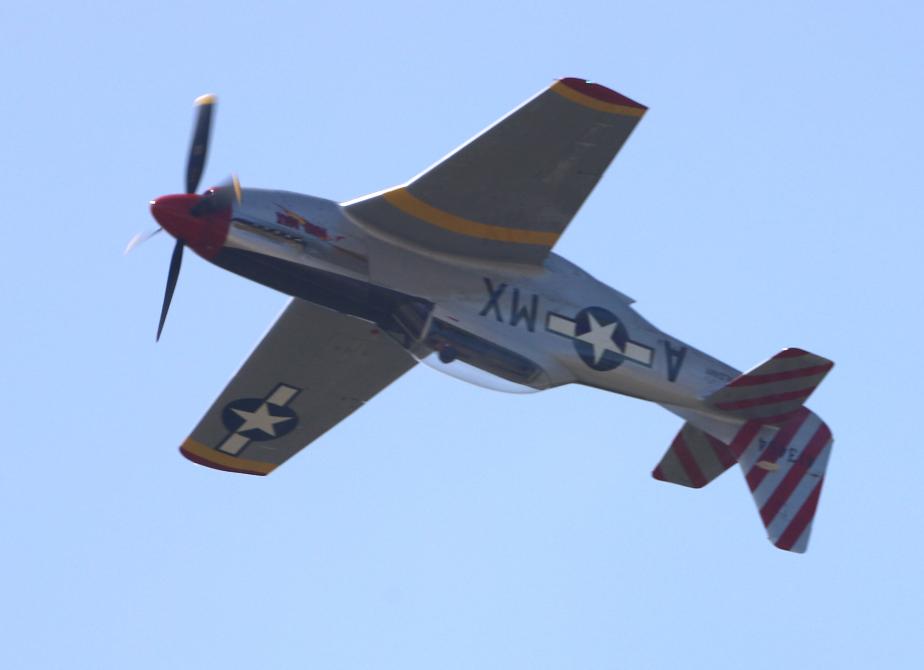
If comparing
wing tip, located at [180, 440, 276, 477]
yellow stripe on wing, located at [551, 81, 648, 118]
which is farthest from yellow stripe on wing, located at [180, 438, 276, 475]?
yellow stripe on wing, located at [551, 81, 648, 118]

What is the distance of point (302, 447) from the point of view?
1107 inches

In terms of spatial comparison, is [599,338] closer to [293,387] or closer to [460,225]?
[460,225]

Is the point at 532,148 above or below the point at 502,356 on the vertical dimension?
above

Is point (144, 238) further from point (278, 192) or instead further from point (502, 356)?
point (502, 356)

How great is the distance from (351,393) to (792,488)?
668 cm

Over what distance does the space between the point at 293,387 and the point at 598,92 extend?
705 cm

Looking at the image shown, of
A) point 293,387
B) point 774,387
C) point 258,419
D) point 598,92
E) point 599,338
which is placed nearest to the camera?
point 598,92

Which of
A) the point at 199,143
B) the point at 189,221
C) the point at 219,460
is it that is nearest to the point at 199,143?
the point at 199,143

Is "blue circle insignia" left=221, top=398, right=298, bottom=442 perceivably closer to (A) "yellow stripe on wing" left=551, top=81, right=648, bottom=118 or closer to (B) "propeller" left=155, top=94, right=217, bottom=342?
(B) "propeller" left=155, top=94, right=217, bottom=342

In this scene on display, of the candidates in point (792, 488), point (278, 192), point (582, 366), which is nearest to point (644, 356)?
point (582, 366)

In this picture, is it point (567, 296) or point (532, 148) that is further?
point (567, 296)

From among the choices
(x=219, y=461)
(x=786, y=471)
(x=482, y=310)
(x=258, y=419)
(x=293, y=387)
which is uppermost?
(x=482, y=310)

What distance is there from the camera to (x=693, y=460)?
2658 centimetres

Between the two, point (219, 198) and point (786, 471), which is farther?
point (786, 471)
